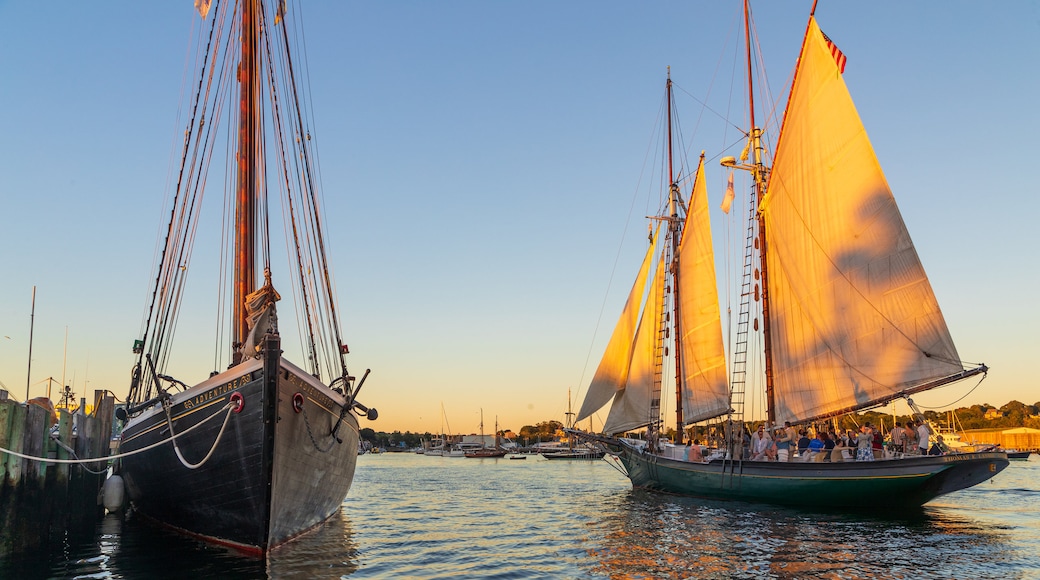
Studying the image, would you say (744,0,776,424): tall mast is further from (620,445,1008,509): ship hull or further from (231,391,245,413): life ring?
(231,391,245,413): life ring

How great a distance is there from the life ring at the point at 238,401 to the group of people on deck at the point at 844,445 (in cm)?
2171

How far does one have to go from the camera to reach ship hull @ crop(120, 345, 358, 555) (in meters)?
15.5

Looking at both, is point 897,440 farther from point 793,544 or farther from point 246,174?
point 246,174

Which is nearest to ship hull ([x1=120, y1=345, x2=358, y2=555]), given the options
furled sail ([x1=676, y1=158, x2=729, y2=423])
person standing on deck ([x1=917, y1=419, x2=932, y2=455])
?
person standing on deck ([x1=917, y1=419, x2=932, y2=455])

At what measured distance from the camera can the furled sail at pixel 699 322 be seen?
124 feet

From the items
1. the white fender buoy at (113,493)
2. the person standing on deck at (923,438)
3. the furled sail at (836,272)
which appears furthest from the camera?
the furled sail at (836,272)

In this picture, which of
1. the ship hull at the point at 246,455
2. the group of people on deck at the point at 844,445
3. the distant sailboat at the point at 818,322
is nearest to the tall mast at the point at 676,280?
the distant sailboat at the point at 818,322

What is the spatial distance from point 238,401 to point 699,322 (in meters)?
28.4

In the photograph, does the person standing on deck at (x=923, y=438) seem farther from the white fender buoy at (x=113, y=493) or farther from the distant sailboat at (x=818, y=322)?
the white fender buoy at (x=113, y=493)

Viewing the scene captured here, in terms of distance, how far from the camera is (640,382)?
41.4m

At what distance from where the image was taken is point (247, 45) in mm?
20969

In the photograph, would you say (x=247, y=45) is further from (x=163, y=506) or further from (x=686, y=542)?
(x=686, y=542)

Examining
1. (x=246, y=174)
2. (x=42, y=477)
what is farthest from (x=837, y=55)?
(x=42, y=477)

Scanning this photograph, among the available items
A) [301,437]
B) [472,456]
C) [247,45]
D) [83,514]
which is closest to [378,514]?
[83,514]
